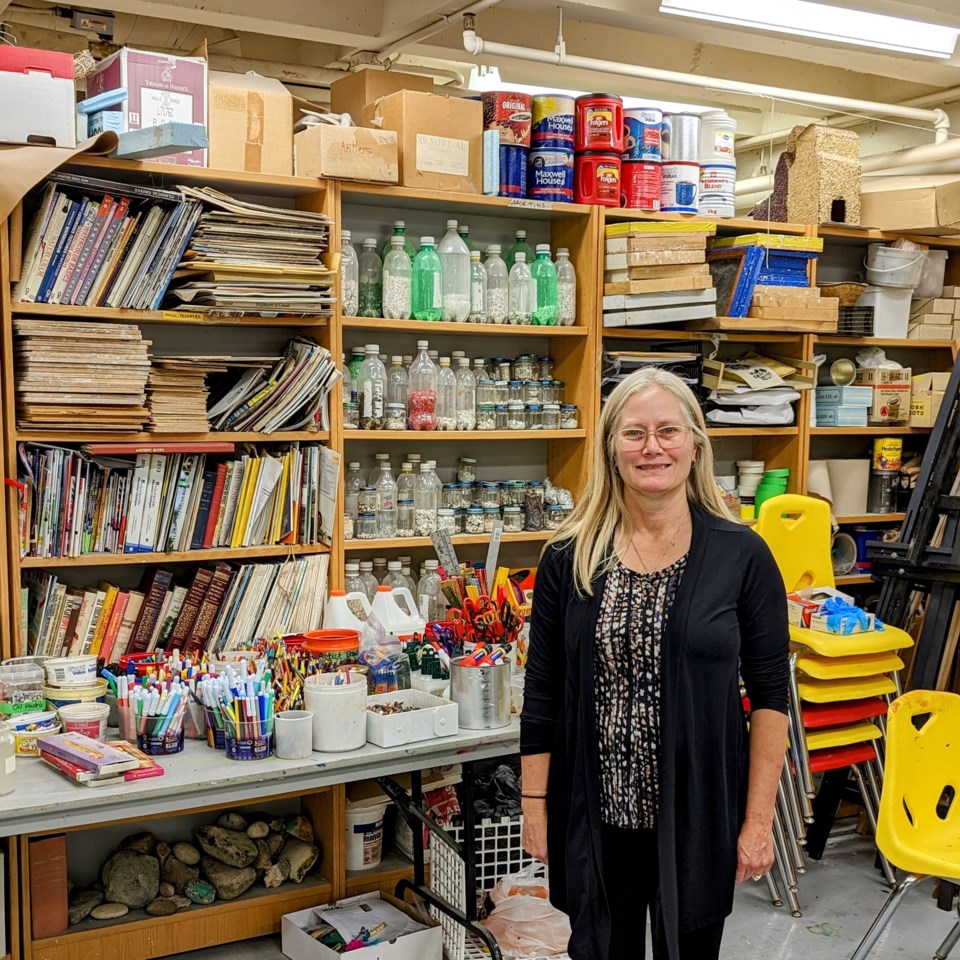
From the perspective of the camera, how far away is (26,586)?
120 inches

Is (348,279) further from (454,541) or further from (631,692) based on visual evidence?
(631,692)

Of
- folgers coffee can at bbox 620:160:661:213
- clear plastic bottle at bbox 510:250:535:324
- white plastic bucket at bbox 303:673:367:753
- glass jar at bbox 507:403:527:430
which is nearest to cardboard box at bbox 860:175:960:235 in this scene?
folgers coffee can at bbox 620:160:661:213

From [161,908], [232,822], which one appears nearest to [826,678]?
[232,822]

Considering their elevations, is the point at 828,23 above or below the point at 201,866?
above

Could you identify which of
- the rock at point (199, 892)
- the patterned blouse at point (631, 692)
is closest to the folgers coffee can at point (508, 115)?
the patterned blouse at point (631, 692)

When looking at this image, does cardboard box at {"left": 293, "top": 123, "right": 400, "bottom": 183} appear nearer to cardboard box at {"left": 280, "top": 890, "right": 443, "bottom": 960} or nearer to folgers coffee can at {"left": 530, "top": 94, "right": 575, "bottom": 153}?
folgers coffee can at {"left": 530, "top": 94, "right": 575, "bottom": 153}

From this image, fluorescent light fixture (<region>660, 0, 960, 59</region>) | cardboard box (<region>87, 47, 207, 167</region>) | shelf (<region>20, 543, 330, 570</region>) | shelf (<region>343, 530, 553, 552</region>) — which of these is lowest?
shelf (<region>343, 530, 553, 552</region>)

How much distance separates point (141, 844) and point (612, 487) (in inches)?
78.6

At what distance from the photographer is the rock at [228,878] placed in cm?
321

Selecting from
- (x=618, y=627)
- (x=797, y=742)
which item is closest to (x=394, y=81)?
(x=618, y=627)

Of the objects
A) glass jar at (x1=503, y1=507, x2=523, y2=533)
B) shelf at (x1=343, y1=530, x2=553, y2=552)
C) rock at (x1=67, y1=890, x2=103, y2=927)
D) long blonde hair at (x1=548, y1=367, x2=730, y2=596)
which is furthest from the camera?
glass jar at (x1=503, y1=507, x2=523, y2=533)

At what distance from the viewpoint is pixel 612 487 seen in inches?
82.7

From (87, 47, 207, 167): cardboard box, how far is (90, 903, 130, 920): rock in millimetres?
2078

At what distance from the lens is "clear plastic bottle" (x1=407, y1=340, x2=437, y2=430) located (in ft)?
11.5
